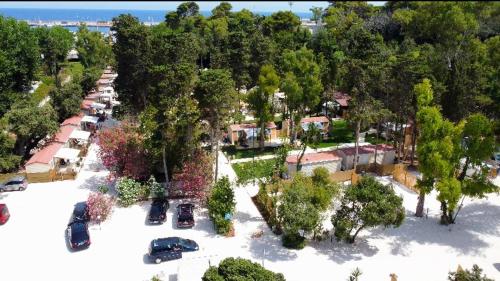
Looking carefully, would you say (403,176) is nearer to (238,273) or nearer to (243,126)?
(243,126)

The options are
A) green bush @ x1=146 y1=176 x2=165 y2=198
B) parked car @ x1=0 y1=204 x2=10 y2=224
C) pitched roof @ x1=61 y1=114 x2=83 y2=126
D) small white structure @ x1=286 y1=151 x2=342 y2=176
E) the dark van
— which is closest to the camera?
the dark van

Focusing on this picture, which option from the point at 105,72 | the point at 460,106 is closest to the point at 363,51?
the point at 460,106

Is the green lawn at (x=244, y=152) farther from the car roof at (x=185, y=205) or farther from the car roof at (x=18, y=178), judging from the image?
the car roof at (x=18, y=178)

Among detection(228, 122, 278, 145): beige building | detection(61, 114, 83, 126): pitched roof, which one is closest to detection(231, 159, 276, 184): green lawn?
detection(228, 122, 278, 145): beige building

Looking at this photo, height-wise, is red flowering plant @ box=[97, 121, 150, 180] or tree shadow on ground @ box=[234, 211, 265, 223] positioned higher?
red flowering plant @ box=[97, 121, 150, 180]

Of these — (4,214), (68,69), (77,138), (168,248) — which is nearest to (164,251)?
(168,248)

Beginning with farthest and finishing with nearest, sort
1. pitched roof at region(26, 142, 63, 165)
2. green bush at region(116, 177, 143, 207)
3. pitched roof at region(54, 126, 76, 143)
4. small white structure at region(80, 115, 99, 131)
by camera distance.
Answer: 1. small white structure at region(80, 115, 99, 131)
2. pitched roof at region(54, 126, 76, 143)
3. pitched roof at region(26, 142, 63, 165)
4. green bush at region(116, 177, 143, 207)

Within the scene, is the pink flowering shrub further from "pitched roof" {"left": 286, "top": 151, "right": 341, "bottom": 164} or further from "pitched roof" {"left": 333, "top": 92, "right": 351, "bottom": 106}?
"pitched roof" {"left": 333, "top": 92, "right": 351, "bottom": 106}
